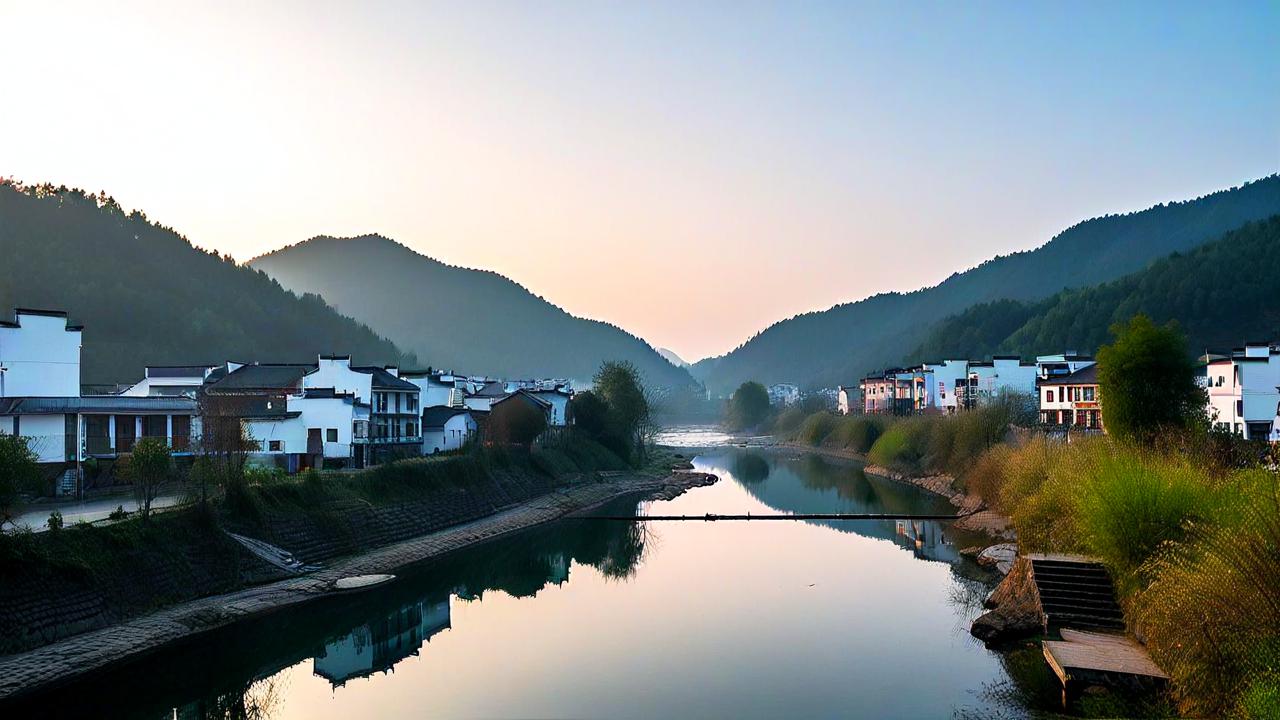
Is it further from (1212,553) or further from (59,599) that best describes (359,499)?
(1212,553)

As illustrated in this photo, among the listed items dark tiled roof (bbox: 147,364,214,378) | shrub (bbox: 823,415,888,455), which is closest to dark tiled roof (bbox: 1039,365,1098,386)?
shrub (bbox: 823,415,888,455)

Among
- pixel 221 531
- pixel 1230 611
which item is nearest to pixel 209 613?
pixel 221 531

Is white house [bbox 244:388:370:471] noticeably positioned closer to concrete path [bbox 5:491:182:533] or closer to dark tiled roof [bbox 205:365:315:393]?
dark tiled roof [bbox 205:365:315:393]

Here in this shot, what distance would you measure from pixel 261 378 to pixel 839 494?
28199 mm

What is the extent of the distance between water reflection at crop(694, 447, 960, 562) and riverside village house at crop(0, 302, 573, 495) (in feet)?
46.9

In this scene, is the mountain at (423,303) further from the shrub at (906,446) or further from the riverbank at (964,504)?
the riverbank at (964,504)

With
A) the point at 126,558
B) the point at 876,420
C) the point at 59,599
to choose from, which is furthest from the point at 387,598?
the point at 876,420

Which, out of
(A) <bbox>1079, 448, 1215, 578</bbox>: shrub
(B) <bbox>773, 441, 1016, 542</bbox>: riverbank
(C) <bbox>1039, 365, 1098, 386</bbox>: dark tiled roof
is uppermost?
(C) <bbox>1039, 365, 1098, 386</bbox>: dark tiled roof

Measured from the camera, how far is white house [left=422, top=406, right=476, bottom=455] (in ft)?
145

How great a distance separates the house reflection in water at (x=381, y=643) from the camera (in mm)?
18266

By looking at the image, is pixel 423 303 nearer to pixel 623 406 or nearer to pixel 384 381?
pixel 623 406

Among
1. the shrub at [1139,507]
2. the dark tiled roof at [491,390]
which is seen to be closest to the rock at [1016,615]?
the shrub at [1139,507]

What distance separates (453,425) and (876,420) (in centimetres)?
3634

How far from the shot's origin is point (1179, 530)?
1484 centimetres
